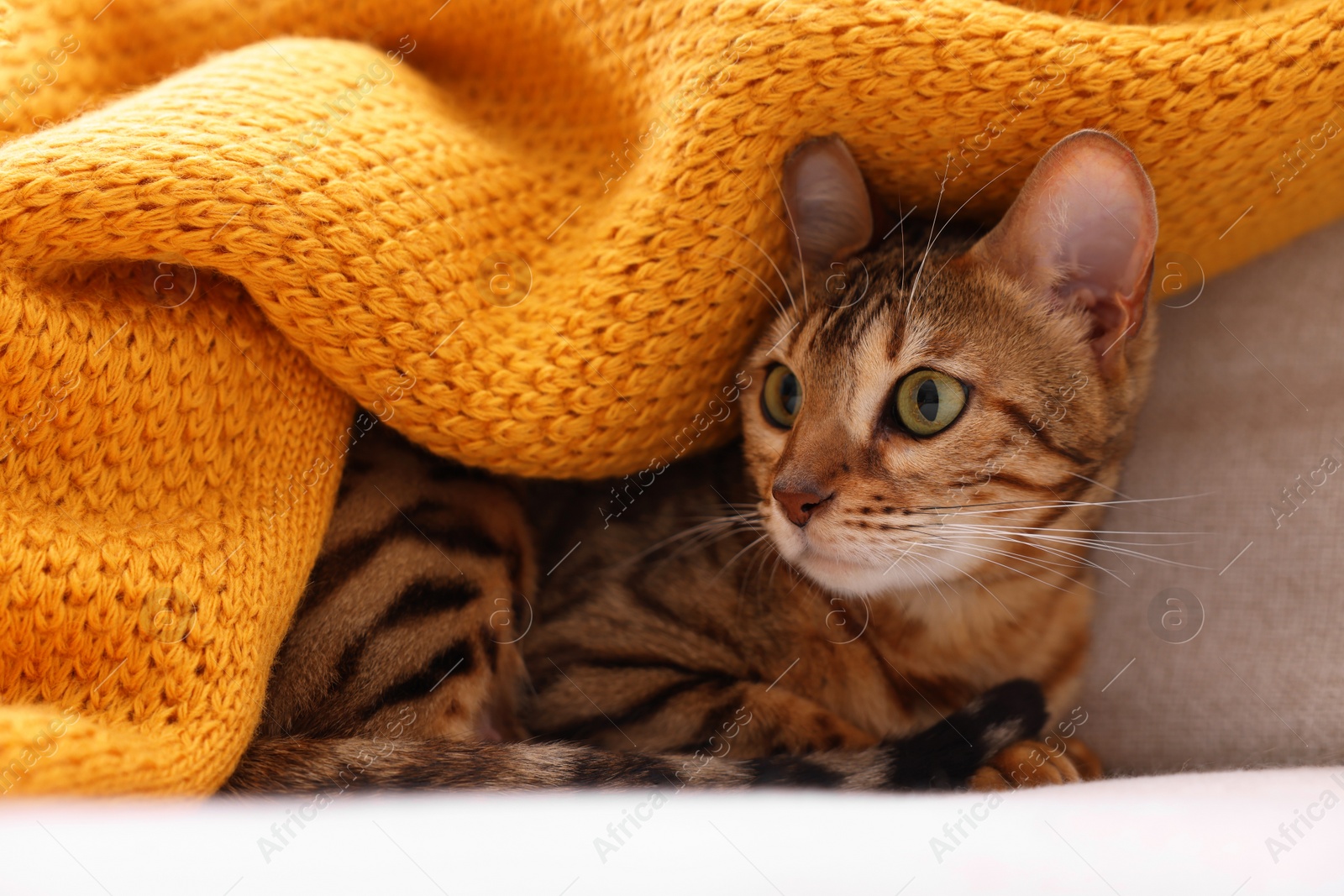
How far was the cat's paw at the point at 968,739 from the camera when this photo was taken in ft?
3.56

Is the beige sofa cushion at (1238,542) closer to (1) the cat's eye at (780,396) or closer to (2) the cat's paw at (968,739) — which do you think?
(2) the cat's paw at (968,739)

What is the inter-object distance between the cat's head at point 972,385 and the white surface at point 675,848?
309 mm

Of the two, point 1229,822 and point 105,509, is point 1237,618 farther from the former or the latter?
point 105,509

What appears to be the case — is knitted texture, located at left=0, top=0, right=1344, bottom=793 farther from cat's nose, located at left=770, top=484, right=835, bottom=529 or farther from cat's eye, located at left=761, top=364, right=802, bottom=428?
cat's nose, located at left=770, top=484, right=835, bottom=529

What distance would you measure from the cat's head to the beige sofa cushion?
0.90 feet

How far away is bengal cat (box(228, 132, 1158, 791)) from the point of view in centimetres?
110

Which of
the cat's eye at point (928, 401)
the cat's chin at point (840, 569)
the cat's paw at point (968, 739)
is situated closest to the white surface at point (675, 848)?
the cat's paw at point (968, 739)

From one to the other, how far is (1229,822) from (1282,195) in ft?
2.71

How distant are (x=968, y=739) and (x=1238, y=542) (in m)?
0.59

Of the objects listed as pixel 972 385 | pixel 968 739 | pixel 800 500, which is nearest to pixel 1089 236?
pixel 972 385

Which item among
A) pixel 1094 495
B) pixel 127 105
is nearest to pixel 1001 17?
pixel 1094 495

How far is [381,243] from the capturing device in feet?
3.51

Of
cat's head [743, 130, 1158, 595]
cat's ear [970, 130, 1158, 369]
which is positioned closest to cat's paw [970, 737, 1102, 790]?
cat's head [743, 130, 1158, 595]

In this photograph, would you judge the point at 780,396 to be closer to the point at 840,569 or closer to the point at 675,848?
the point at 840,569
